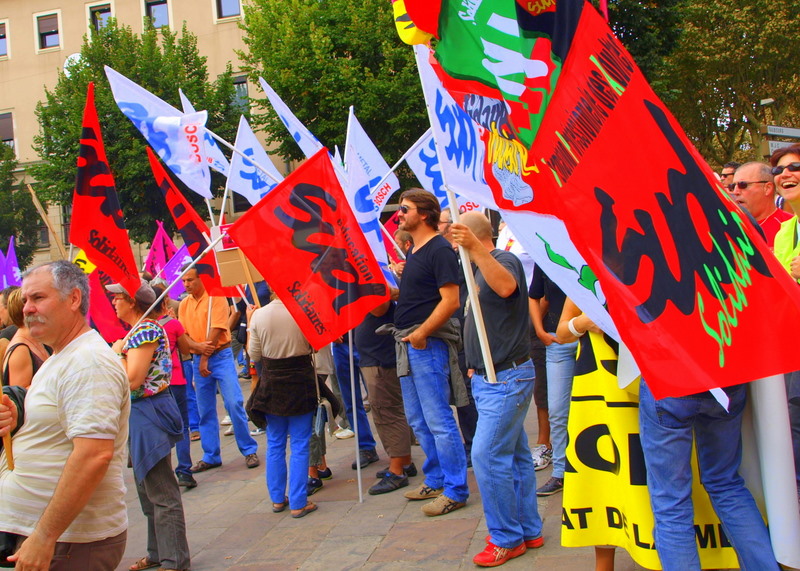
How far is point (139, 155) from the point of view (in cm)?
2617

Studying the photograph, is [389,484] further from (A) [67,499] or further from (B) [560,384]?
(A) [67,499]

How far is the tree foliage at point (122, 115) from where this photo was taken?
26.1 meters

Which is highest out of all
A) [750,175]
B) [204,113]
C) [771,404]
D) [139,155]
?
[139,155]

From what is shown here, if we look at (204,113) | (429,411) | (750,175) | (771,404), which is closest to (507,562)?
(429,411)

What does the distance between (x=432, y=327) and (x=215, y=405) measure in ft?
10.2

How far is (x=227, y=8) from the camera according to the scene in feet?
109

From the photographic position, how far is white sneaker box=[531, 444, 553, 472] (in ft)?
18.6

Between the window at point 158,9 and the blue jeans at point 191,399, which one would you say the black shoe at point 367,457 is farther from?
the window at point 158,9

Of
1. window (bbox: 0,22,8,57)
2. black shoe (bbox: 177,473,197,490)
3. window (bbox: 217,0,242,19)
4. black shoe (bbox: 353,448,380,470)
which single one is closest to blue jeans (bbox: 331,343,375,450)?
black shoe (bbox: 353,448,380,470)

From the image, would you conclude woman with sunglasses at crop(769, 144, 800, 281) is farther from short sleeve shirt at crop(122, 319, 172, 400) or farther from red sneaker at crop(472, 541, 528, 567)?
short sleeve shirt at crop(122, 319, 172, 400)

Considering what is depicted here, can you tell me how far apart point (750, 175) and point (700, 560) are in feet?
6.94

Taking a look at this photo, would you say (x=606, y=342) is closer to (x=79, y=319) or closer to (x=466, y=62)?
(x=466, y=62)

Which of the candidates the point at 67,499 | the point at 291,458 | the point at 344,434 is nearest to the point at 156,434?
the point at 291,458

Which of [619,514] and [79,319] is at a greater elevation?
[79,319]
